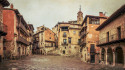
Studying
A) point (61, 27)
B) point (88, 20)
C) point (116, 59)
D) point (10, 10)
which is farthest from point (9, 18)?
point (61, 27)

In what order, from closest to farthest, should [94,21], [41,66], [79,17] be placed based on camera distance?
[41,66], [94,21], [79,17]

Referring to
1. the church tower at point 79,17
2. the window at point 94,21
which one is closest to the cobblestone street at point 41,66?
Answer: the window at point 94,21

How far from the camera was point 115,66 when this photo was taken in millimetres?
15953

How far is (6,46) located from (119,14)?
793 inches

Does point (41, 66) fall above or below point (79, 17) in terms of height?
below

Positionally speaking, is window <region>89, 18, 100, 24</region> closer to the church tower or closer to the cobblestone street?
the cobblestone street

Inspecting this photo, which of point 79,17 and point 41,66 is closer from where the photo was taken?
point 41,66

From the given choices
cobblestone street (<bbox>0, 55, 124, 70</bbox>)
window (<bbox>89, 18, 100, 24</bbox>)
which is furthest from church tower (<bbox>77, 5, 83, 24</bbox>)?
cobblestone street (<bbox>0, 55, 124, 70</bbox>)

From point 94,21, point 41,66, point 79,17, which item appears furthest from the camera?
point 79,17

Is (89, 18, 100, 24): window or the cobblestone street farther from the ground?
(89, 18, 100, 24): window

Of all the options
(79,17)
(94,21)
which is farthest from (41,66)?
(79,17)

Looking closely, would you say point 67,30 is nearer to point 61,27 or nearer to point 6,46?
point 61,27

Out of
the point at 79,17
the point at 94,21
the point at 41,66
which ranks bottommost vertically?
the point at 41,66

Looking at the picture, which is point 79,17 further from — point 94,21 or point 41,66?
point 41,66
